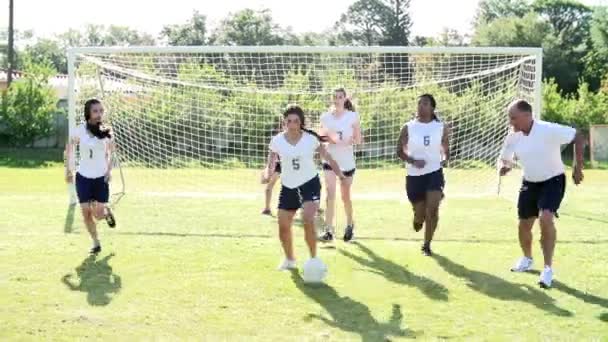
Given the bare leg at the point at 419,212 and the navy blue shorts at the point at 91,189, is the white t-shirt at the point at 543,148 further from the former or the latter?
the navy blue shorts at the point at 91,189

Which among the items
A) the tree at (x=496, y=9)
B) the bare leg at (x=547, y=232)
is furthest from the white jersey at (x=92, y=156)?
the tree at (x=496, y=9)

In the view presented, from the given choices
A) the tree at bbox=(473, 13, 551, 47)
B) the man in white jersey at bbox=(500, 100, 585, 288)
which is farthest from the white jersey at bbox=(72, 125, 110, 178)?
the tree at bbox=(473, 13, 551, 47)

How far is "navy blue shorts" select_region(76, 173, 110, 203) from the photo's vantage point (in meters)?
8.69

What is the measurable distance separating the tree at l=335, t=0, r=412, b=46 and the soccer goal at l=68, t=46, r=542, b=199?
56654 mm

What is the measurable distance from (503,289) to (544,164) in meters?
1.21

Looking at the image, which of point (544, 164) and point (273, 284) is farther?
point (544, 164)

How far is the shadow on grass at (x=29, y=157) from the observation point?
2466 centimetres

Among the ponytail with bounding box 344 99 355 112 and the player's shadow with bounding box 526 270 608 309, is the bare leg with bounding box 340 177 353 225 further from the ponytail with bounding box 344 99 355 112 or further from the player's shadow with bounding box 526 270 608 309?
the player's shadow with bounding box 526 270 608 309

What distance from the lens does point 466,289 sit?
711 cm


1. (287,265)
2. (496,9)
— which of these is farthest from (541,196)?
(496,9)

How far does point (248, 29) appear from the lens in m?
79.7

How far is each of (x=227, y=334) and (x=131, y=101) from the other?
1084 centimetres

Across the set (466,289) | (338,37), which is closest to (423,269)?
(466,289)

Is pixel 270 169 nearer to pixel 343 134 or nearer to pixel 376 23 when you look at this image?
pixel 343 134
